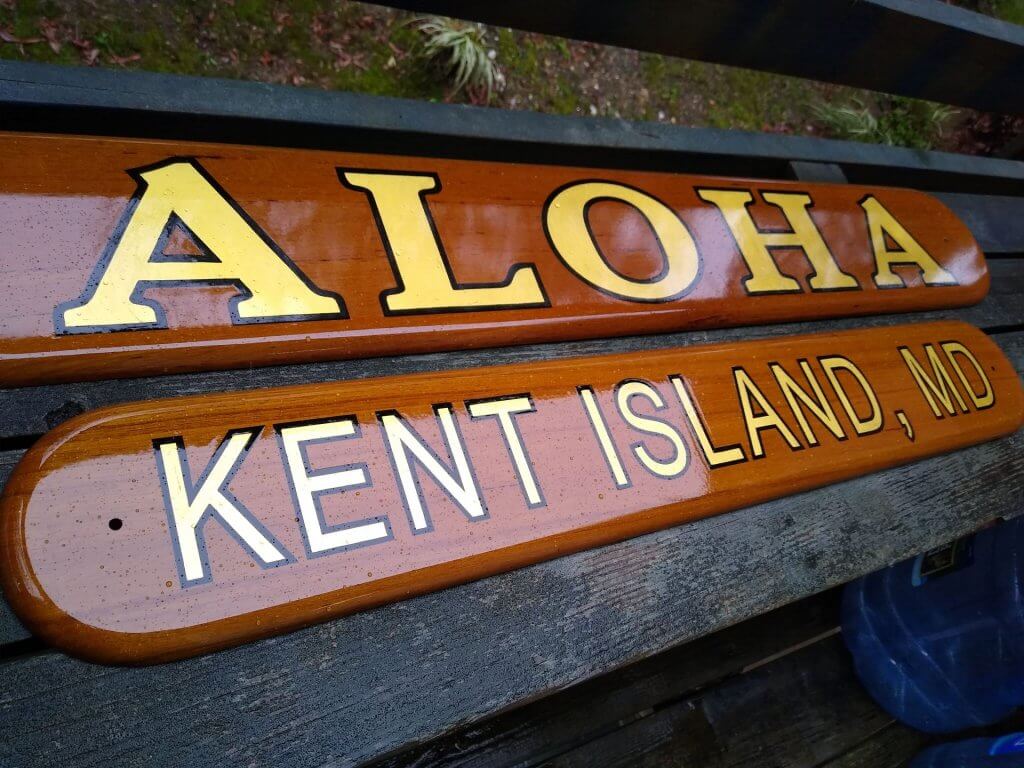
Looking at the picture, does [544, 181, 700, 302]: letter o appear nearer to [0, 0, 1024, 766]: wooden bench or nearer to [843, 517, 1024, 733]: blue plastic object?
[0, 0, 1024, 766]: wooden bench

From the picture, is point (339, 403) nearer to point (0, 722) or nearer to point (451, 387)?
point (451, 387)

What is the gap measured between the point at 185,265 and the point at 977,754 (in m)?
1.89

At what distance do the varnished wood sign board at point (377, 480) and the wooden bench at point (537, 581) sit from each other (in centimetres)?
5

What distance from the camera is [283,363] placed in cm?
92

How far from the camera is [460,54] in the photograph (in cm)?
307

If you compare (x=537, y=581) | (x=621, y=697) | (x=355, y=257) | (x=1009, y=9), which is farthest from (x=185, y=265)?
(x=1009, y=9)

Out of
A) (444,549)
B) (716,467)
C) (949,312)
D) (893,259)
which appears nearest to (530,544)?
(444,549)

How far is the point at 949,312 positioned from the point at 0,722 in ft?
6.03

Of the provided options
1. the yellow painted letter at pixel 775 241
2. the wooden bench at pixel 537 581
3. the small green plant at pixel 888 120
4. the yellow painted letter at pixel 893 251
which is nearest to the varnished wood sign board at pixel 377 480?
the wooden bench at pixel 537 581

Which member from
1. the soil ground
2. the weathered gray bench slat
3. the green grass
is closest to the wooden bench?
the weathered gray bench slat

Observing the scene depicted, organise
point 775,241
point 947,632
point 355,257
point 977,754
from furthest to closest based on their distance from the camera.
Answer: point 947,632
point 977,754
point 775,241
point 355,257

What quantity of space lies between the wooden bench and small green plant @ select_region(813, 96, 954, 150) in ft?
9.09

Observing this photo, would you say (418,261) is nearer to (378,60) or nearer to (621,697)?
(621,697)

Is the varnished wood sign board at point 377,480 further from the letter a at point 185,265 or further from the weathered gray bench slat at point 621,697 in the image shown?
the weathered gray bench slat at point 621,697
